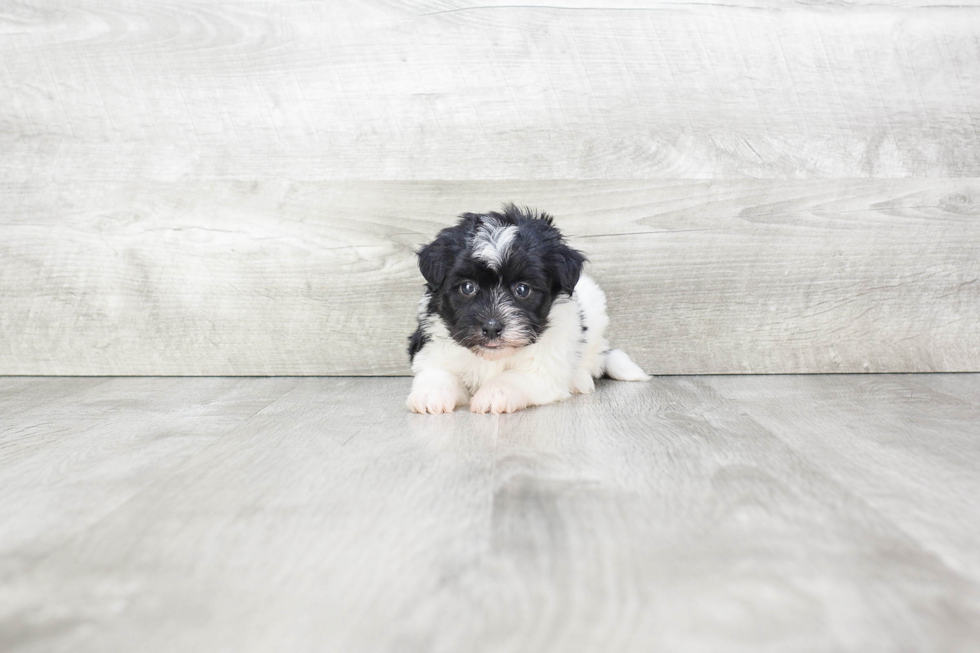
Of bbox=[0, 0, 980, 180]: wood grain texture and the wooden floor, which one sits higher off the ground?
bbox=[0, 0, 980, 180]: wood grain texture

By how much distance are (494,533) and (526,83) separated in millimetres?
2053

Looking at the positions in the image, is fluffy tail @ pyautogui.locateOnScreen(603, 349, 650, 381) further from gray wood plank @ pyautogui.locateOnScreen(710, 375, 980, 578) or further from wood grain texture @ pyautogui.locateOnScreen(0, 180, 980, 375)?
gray wood plank @ pyautogui.locateOnScreen(710, 375, 980, 578)

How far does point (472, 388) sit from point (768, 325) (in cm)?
123

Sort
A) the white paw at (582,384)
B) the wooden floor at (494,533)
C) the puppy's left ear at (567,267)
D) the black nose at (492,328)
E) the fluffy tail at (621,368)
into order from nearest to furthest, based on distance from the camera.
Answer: the wooden floor at (494,533)
the black nose at (492,328)
the puppy's left ear at (567,267)
the white paw at (582,384)
the fluffy tail at (621,368)

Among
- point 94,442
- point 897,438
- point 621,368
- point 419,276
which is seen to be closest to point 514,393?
point 621,368

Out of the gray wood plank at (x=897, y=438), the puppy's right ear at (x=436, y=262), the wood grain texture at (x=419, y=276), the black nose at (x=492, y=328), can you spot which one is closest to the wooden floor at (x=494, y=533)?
the gray wood plank at (x=897, y=438)

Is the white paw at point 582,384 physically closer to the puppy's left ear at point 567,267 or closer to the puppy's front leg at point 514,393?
the puppy's front leg at point 514,393

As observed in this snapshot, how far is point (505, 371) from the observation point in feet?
7.45

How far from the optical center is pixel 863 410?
1987 millimetres

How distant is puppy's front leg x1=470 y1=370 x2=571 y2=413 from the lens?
206 centimetres

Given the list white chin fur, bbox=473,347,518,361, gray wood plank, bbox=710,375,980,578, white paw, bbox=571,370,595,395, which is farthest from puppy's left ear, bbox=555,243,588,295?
gray wood plank, bbox=710,375,980,578

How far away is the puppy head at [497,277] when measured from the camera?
2.08 metres

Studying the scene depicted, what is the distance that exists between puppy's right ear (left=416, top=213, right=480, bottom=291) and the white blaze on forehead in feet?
0.15

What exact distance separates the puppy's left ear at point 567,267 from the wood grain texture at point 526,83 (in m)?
0.64
